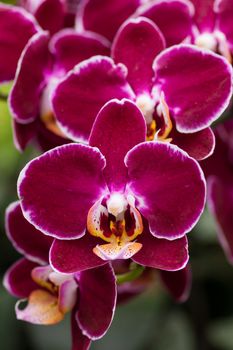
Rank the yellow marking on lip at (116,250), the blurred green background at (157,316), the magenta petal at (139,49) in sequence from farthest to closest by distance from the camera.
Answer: the blurred green background at (157,316) → the magenta petal at (139,49) → the yellow marking on lip at (116,250)

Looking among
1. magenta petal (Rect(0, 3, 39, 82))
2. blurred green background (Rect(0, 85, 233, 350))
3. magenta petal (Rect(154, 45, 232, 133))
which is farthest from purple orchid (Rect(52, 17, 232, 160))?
blurred green background (Rect(0, 85, 233, 350))

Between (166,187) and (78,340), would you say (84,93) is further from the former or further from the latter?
(78,340)

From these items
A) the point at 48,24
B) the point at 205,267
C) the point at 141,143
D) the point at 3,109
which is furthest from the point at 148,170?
the point at 205,267

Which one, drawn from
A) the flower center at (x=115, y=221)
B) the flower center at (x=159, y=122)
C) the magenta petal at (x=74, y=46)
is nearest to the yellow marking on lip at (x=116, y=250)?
the flower center at (x=115, y=221)

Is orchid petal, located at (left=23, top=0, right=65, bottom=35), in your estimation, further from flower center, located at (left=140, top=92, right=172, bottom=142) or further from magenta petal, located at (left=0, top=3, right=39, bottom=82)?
flower center, located at (left=140, top=92, right=172, bottom=142)

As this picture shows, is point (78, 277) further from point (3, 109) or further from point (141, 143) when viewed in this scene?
point (3, 109)

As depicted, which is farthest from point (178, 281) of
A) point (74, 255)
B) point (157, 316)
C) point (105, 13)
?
point (157, 316)

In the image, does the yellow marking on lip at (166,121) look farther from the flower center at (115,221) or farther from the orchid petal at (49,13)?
the orchid petal at (49,13)
